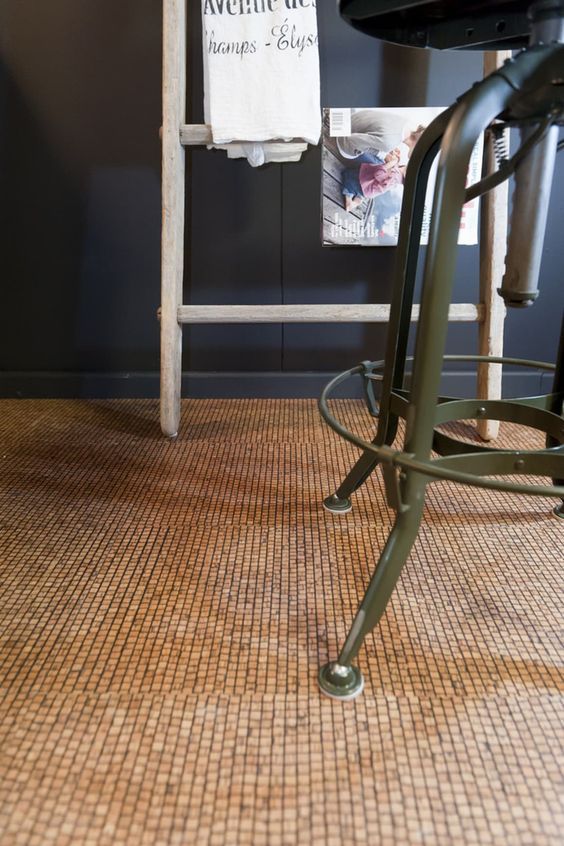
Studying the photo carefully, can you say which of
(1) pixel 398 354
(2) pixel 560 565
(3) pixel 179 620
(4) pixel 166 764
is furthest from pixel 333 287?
(4) pixel 166 764

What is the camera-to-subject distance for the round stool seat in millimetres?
647

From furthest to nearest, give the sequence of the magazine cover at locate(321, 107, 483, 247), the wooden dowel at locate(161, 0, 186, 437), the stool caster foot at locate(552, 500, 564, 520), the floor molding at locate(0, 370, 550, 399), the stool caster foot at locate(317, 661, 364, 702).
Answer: the floor molding at locate(0, 370, 550, 399), the magazine cover at locate(321, 107, 483, 247), the wooden dowel at locate(161, 0, 186, 437), the stool caster foot at locate(552, 500, 564, 520), the stool caster foot at locate(317, 661, 364, 702)

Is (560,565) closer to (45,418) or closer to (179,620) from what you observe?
(179,620)

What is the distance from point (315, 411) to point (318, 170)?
502mm

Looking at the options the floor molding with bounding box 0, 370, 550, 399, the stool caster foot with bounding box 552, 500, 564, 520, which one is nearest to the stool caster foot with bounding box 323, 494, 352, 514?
the stool caster foot with bounding box 552, 500, 564, 520

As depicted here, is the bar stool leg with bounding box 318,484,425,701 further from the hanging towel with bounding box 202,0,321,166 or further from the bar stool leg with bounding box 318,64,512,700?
the hanging towel with bounding box 202,0,321,166

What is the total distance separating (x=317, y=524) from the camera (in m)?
0.93

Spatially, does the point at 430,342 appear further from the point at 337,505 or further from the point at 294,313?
the point at 294,313

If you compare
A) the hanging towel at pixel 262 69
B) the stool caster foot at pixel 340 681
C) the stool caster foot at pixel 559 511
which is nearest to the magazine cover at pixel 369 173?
the hanging towel at pixel 262 69

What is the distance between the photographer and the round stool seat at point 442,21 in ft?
2.12

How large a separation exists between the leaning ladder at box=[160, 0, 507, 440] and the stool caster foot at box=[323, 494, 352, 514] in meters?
0.38

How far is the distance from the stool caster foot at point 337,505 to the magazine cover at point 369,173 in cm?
60

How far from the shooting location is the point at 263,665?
0.64m

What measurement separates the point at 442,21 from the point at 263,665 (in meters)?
0.70
